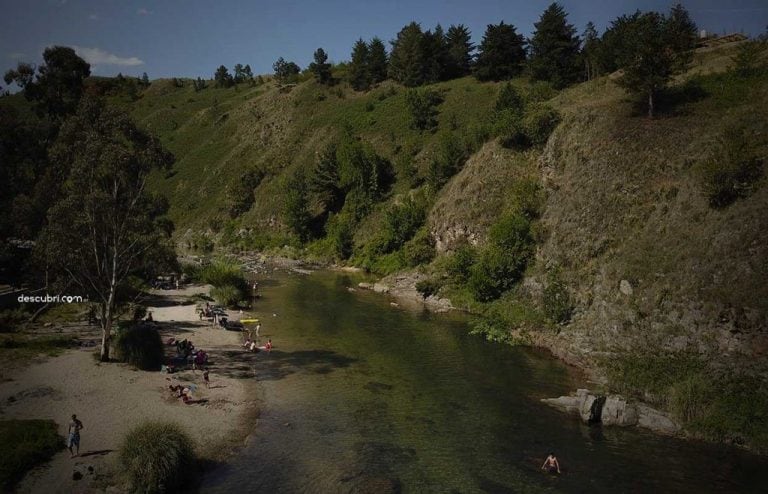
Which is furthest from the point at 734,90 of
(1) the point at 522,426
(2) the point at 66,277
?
(2) the point at 66,277

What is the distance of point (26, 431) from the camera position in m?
26.4

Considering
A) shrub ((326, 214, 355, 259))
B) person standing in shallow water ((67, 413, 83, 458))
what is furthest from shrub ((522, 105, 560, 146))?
person standing in shallow water ((67, 413, 83, 458))

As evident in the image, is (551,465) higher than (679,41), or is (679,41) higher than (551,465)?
(679,41)

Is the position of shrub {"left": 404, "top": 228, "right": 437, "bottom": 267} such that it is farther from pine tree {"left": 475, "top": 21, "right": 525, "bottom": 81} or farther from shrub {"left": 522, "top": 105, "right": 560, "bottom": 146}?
pine tree {"left": 475, "top": 21, "right": 525, "bottom": 81}

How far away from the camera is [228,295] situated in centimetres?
6712

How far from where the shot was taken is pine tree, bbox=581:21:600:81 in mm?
90656

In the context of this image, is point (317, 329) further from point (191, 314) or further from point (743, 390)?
point (743, 390)

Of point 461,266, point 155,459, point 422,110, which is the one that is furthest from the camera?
point 422,110

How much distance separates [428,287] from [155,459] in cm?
5030

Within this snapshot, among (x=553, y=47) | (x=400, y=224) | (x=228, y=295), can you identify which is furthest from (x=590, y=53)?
(x=228, y=295)

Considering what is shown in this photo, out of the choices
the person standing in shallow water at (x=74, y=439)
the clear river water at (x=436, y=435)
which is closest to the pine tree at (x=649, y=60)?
the clear river water at (x=436, y=435)

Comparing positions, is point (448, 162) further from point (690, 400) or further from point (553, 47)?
point (690, 400)

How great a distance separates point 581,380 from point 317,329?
1080 inches

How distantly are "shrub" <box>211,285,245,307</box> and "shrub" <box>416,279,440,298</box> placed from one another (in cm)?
2492
